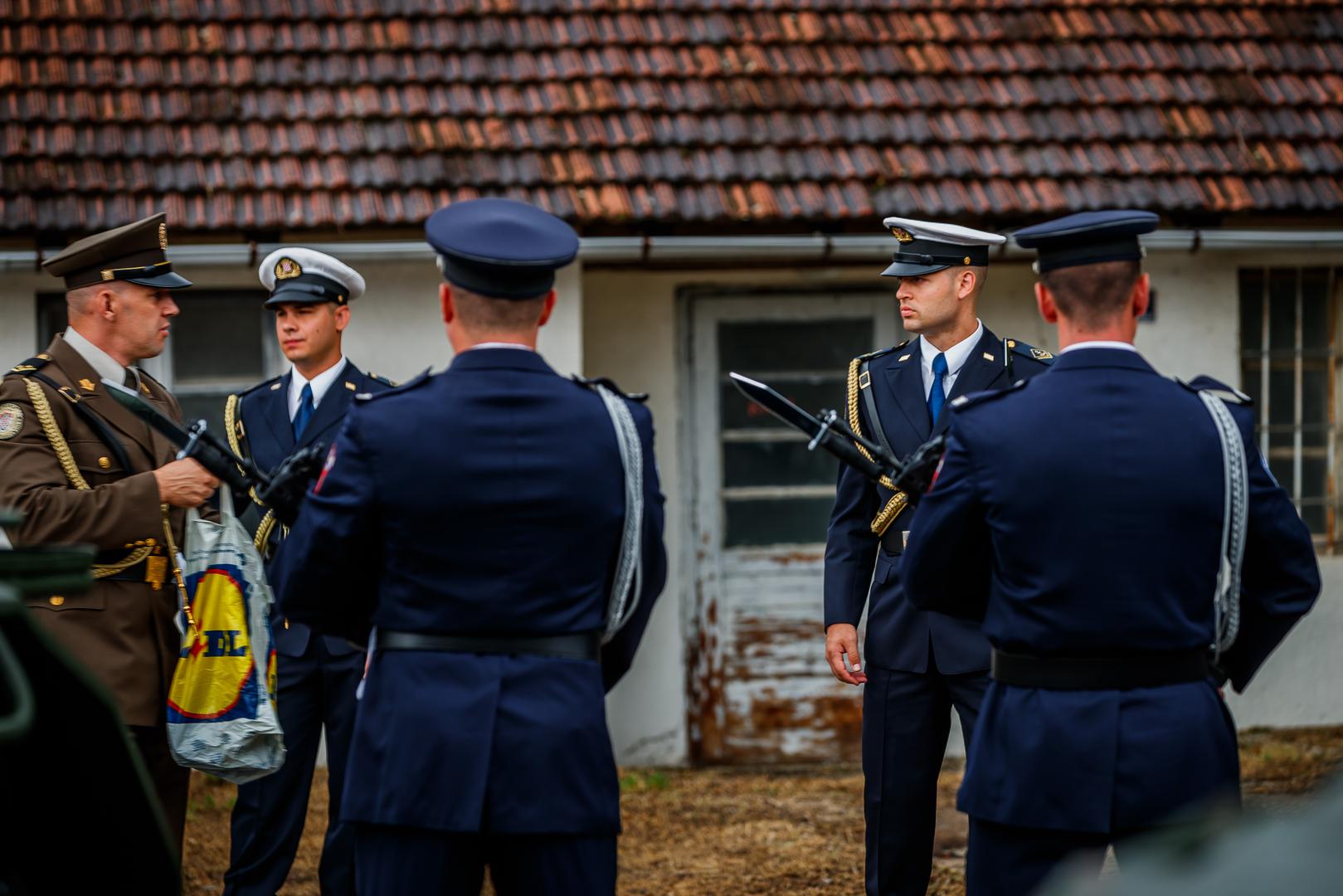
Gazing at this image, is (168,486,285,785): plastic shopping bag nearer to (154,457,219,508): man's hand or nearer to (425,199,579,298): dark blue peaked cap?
(154,457,219,508): man's hand

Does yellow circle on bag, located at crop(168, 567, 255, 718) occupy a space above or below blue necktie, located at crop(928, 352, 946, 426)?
below

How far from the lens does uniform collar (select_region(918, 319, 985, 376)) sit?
429 cm

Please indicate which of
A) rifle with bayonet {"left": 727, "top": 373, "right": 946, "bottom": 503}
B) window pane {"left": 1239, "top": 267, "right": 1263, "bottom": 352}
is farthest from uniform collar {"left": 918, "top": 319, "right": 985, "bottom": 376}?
window pane {"left": 1239, "top": 267, "right": 1263, "bottom": 352}

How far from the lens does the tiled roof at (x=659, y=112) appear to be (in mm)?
6816

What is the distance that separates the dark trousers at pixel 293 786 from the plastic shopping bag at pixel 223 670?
0.37 meters

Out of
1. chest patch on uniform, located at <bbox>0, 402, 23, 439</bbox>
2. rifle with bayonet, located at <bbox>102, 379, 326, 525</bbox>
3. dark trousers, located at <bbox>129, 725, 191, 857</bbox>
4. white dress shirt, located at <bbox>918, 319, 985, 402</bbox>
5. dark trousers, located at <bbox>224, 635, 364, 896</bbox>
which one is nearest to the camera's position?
rifle with bayonet, located at <bbox>102, 379, 326, 525</bbox>

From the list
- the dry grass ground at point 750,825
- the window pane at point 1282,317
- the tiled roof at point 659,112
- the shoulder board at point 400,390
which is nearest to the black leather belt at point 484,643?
the shoulder board at point 400,390

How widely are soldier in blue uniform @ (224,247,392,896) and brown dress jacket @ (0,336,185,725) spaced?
0.31 meters

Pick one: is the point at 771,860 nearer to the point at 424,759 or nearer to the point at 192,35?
the point at 424,759

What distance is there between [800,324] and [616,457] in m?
4.70

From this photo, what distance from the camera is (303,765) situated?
4.50m

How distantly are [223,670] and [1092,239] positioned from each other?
2424 millimetres

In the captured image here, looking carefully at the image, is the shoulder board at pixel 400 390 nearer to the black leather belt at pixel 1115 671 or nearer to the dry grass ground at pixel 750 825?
the black leather belt at pixel 1115 671

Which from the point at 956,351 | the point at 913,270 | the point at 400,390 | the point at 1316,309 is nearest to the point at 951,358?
the point at 956,351
